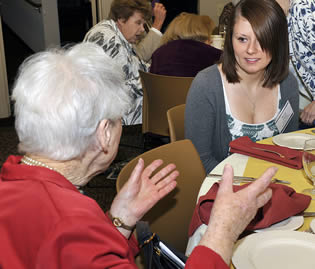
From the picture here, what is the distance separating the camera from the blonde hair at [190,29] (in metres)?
3.58

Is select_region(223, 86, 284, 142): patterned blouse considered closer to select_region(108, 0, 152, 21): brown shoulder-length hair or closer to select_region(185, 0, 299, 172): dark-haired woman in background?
select_region(185, 0, 299, 172): dark-haired woman in background

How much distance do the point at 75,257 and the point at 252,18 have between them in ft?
4.95

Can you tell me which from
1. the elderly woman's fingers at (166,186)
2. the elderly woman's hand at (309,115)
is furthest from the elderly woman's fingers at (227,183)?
the elderly woman's hand at (309,115)

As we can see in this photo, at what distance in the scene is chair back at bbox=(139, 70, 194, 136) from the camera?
10.4 ft

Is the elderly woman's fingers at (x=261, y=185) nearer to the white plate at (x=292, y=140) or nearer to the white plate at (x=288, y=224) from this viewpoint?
the white plate at (x=288, y=224)

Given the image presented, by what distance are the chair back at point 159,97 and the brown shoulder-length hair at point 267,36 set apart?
93cm

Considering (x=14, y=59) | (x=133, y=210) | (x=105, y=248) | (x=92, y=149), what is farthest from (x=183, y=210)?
(x=14, y=59)

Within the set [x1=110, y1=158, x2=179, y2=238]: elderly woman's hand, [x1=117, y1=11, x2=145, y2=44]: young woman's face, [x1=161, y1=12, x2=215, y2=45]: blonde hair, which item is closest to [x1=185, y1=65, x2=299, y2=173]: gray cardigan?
[x1=110, y1=158, x2=179, y2=238]: elderly woman's hand

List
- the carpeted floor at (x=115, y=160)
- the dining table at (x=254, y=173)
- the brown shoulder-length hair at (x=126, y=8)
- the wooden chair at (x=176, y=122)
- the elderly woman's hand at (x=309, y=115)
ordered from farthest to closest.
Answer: the brown shoulder-length hair at (x=126, y=8)
the carpeted floor at (x=115, y=160)
the elderly woman's hand at (x=309, y=115)
the wooden chair at (x=176, y=122)
the dining table at (x=254, y=173)

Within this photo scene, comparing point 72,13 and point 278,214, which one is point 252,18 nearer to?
point 278,214

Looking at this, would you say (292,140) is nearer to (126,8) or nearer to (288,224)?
(288,224)

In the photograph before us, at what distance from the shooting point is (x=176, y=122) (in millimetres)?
2229

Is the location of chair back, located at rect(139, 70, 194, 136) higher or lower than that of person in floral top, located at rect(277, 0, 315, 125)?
lower

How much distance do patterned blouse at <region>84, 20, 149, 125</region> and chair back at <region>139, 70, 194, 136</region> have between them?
0.68 feet
